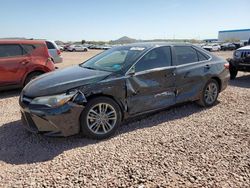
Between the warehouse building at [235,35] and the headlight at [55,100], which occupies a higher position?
the warehouse building at [235,35]

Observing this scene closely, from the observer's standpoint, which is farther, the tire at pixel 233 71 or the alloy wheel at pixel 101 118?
the tire at pixel 233 71

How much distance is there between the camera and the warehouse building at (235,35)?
94031 mm

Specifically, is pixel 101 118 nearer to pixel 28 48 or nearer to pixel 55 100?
pixel 55 100

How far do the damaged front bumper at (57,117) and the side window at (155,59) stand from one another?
133 centimetres

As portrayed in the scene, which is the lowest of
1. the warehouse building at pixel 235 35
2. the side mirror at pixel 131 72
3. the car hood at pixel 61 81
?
the car hood at pixel 61 81

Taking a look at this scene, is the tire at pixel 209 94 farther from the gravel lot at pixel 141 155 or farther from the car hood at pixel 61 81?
the car hood at pixel 61 81

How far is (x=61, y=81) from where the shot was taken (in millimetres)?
4324

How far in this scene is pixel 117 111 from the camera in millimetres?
4492

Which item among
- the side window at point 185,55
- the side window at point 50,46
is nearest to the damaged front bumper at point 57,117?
the side window at point 185,55

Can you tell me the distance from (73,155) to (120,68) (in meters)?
1.73

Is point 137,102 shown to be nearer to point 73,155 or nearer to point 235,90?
point 73,155

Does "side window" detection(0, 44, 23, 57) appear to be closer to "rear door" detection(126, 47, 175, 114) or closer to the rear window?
the rear window

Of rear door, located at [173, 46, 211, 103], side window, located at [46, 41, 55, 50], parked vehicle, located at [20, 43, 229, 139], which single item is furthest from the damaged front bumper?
side window, located at [46, 41, 55, 50]

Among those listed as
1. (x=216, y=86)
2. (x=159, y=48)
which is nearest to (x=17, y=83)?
(x=159, y=48)
